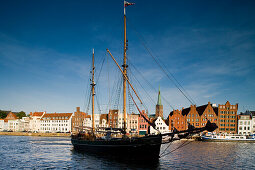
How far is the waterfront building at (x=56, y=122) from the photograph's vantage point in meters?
148

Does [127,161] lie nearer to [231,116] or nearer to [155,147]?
[155,147]

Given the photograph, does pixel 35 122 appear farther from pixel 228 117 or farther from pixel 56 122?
pixel 228 117

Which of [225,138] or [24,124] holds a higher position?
[225,138]

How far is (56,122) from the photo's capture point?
497 feet

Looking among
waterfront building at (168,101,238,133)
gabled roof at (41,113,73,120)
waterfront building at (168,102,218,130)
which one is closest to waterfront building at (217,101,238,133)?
waterfront building at (168,101,238,133)

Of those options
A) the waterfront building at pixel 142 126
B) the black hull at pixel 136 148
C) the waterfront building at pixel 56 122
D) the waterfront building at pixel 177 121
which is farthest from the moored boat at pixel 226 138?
the waterfront building at pixel 56 122

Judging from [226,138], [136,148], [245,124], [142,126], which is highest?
[136,148]

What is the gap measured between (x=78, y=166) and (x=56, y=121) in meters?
124

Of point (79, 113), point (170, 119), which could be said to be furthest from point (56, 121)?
point (170, 119)

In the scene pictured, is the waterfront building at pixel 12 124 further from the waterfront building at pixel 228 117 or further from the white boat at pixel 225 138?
the waterfront building at pixel 228 117

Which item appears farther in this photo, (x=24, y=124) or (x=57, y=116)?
(x=24, y=124)

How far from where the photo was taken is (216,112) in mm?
119812

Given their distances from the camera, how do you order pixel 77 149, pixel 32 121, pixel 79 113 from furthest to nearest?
pixel 32 121 < pixel 79 113 < pixel 77 149

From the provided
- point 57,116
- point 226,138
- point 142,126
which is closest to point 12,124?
point 57,116
